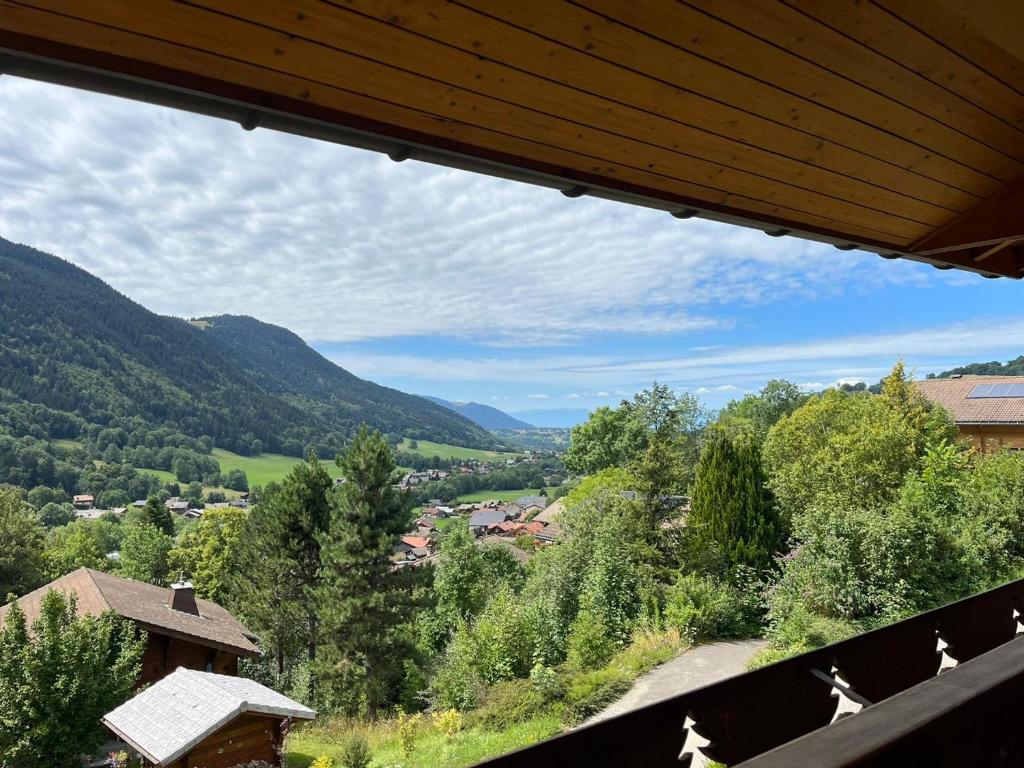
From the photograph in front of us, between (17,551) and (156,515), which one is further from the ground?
(17,551)

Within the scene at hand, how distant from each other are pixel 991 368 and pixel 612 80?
45.3 m

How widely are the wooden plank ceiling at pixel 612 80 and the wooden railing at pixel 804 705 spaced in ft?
4.17

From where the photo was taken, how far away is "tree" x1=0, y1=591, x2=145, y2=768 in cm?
763

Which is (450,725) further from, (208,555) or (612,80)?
(208,555)

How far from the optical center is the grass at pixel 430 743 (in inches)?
276

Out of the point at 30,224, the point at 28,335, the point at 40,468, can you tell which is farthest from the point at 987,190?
the point at 30,224

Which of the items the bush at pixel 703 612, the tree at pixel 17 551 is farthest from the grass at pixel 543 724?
the tree at pixel 17 551

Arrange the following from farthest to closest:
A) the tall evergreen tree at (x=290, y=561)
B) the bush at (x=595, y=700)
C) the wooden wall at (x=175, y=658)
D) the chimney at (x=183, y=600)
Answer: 1. the tall evergreen tree at (x=290, y=561)
2. the chimney at (x=183, y=600)
3. the wooden wall at (x=175, y=658)
4. the bush at (x=595, y=700)

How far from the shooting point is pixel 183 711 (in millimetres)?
8016

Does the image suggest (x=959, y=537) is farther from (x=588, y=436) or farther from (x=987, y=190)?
(x=588, y=436)

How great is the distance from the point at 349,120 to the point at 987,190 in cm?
263

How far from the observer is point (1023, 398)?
18.1 metres

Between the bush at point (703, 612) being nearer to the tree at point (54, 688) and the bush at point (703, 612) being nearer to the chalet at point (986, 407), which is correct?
the tree at point (54, 688)

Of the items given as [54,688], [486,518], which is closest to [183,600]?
[54,688]
